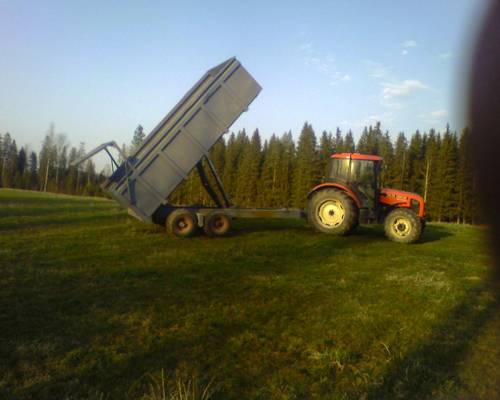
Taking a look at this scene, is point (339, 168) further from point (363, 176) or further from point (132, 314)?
point (132, 314)

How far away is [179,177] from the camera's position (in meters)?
9.98

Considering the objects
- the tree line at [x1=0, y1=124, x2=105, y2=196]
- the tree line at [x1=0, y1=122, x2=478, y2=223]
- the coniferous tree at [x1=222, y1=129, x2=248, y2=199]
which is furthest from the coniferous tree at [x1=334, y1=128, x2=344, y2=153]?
the tree line at [x1=0, y1=124, x2=105, y2=196]

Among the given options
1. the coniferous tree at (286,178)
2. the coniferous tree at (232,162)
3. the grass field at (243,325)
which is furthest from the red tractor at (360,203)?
the coniferous tree at (232,162)

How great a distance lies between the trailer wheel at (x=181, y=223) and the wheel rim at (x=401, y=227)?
5.76m

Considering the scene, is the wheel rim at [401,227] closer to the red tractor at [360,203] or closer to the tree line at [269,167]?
the red tractor at [360,203]

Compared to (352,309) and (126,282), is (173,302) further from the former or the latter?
(352,309)

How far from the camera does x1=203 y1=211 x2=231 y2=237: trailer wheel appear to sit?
1056cm

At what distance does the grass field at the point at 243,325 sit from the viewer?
9.95 feet

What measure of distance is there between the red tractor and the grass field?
262 cm

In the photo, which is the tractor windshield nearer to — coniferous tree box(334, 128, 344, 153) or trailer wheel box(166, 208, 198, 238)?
trailer wheel box(166, 208, 198, 238)

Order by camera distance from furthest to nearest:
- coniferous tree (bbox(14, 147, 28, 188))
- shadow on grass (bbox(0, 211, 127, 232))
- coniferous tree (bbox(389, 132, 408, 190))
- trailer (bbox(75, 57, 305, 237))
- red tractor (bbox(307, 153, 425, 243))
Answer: coniferous tree (bbox(14, 147, 28, 188)) → coniferous tree (bbox(389, 132, 408, 190)) → shadow on grass (bbox(0, 211, 127, 232)) → red tractor (bbox(307, 153, 425, 243)) → trailer (bbox(75, 57, 305, 237))

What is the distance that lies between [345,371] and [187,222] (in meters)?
7.54

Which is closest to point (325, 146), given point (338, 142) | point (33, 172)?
point (338, 142)

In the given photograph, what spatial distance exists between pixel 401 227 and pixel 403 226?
6 centimetres
